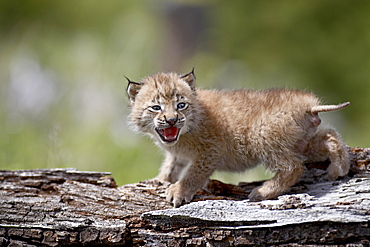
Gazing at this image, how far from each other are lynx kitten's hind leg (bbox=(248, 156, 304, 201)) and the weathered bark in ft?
0.29

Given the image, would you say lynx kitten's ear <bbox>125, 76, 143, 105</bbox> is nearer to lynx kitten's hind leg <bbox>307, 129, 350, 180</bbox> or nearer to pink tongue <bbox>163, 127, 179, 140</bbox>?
pink tongue <bbox>163, 127, 179, 140</bbox>

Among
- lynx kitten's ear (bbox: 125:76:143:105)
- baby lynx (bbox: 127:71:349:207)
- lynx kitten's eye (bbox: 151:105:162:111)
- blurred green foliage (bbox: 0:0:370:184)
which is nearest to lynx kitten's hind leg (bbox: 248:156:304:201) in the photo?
baby lynx (bbox: 127:71:349:207)

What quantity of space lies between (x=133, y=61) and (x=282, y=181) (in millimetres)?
5076

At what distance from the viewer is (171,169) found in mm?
4598

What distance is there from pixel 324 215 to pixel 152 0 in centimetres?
1140

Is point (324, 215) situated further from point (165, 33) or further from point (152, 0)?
point (152, 0)

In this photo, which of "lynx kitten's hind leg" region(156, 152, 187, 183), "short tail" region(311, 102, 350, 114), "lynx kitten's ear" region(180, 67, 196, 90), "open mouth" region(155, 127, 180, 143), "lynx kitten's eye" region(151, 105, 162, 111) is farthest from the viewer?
"lynx kitten's hind leg" region(156, 152, 187, 183)

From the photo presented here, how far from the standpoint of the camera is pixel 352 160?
12.4 ft

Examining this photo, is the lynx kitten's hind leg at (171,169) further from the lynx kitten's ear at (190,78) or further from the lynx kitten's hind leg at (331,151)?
the lynx kitten's hind leg at (331,151)

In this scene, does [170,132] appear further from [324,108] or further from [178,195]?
[324,108]

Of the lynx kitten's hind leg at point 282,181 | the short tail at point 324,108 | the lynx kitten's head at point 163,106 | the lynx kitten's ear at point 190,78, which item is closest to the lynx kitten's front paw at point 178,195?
the lynx kitten's head at point 163,106

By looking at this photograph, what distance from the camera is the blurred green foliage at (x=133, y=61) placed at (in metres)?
6.70

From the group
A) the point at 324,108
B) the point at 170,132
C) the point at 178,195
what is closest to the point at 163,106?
the point at 170,132

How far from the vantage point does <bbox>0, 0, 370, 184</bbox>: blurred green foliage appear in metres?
6.70
